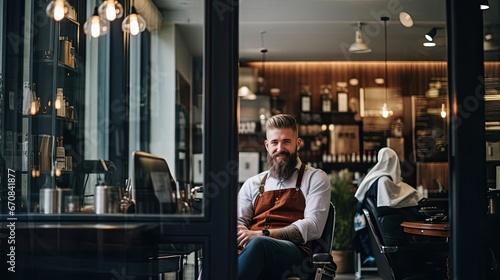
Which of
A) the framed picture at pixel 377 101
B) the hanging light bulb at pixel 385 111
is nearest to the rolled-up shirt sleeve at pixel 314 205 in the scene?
the hanging light bulb at pixel 385 111

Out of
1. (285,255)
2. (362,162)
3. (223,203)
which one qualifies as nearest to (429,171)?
(362,162)

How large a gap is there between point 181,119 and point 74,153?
50 centimetres

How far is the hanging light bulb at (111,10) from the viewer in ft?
10.1

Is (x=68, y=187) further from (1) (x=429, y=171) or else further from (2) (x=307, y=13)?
(1) (x=429, y=171)

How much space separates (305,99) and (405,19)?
2926 mm

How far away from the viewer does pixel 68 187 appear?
3082 millimetres

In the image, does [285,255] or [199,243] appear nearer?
[199,243]

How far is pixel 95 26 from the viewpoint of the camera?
312cm

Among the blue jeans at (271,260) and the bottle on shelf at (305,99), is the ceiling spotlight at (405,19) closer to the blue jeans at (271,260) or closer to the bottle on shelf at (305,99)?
the bottle on shelf at (305,99)

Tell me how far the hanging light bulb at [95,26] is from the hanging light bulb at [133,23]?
3.4 inches

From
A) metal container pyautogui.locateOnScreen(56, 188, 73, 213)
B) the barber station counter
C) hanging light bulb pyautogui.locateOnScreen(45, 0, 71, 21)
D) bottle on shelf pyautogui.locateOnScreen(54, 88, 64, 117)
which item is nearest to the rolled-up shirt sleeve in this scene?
the barber station counter

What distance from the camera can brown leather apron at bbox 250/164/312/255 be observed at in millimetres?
4004

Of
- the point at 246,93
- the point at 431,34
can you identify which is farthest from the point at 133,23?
the point at 246,93

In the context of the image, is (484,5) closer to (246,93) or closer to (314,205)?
(314,205)
